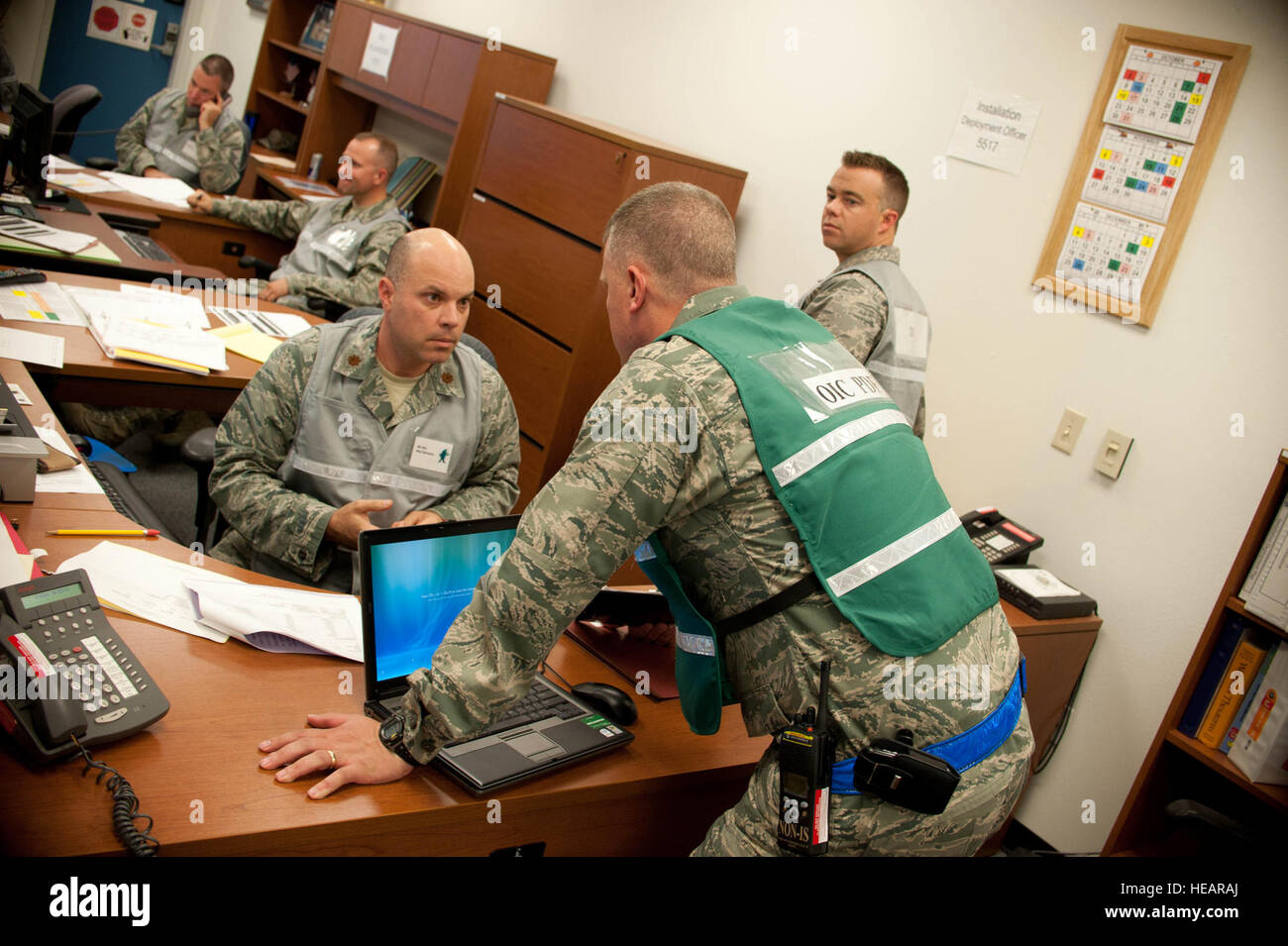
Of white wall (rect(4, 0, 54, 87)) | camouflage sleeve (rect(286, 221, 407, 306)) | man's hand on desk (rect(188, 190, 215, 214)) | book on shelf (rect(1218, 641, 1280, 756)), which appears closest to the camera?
book on shelf (rect(1218, 641, 1280, 756))

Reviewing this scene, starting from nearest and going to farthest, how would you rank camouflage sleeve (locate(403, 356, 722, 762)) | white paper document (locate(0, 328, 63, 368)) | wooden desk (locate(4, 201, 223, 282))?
camouflage sleeve (locate(403, 356, 722, 762)) → white paper document (locate(0, 328, 63, 368)) → wooden desk (locate(4, 201, 223, 282))

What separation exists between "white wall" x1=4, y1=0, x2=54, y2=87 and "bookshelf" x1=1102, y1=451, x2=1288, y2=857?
8501 millimetres

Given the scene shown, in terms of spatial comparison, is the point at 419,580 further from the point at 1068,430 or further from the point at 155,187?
the point at 155,187

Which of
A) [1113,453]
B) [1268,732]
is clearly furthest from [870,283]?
[1268,732]

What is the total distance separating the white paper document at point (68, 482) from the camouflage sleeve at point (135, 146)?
3.75m

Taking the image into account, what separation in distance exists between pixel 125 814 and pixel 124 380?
1.80m

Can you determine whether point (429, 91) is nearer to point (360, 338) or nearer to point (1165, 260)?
point (360, 338)

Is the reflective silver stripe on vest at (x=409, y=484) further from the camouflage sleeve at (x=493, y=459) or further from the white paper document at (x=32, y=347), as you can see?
the white paper document at (x=32, y=347)

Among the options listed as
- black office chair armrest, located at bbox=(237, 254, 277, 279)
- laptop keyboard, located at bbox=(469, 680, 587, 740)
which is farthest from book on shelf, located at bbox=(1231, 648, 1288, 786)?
black office chair armrest, located at bbox=(237, 254, 277, 279)

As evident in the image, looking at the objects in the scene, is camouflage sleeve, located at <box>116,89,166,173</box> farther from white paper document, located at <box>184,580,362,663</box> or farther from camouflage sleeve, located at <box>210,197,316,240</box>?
white paper document, located at <box>184,580,362,663</box>

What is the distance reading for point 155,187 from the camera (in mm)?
4613

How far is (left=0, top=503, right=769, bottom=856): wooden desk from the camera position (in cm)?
112
